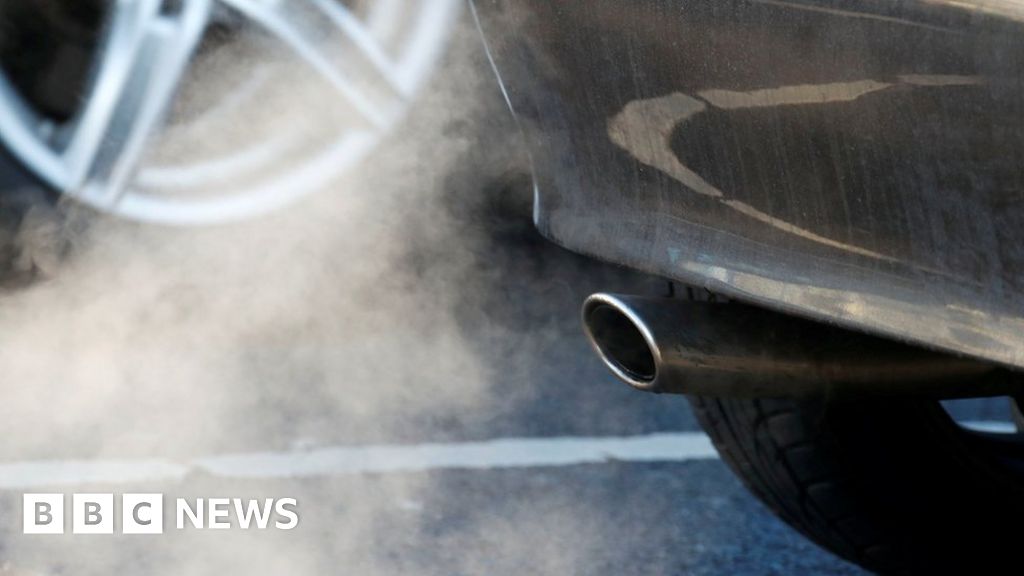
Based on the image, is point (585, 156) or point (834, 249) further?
point (585, 156)

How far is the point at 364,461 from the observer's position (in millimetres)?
2639

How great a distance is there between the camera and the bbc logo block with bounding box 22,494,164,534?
2340 millimetres

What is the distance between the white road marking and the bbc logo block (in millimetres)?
63

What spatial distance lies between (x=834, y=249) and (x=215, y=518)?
4.30ft

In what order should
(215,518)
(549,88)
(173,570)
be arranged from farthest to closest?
(215,518) < (173,570) < (549,88)

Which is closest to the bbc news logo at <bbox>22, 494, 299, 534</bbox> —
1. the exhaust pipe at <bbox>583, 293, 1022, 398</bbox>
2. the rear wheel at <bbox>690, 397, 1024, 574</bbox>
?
the rear wheel at <bbox>690, 397, 1024, 574</bbox>

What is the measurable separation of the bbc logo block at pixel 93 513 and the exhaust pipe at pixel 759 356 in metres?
1.04

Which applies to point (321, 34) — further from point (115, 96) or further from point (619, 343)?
point (619, 343)

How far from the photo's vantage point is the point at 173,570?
7.15 ft

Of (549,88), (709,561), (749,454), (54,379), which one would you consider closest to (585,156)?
(549,88)

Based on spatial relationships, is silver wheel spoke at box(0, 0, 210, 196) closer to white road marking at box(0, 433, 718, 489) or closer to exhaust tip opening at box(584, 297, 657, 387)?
white road marking at box(0, 433, 718, 489)

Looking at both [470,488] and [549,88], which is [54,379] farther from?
[549,88]

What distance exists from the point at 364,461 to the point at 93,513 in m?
0.45

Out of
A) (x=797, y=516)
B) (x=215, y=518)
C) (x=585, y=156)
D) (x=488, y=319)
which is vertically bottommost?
(x=488, y=319)
